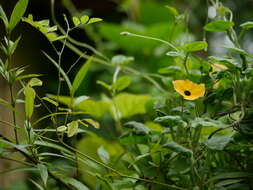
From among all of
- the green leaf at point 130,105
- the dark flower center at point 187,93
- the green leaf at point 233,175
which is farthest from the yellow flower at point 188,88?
the green leaf at point 130,105

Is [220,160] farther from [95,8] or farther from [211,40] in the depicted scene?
[211,40]

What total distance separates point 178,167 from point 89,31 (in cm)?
98

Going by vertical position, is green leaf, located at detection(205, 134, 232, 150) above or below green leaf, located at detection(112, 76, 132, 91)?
below

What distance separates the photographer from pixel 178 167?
19.6 inches

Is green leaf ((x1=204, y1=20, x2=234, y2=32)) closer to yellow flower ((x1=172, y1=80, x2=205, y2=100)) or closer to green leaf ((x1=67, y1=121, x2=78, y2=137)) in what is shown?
yellow flower ((x1=172, y1=80, x2=205, y2=100))

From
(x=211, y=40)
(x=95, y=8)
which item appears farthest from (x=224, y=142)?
(x=211, y=40)

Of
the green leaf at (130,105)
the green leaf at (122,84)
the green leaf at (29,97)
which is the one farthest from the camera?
the green leaf at (130,105)

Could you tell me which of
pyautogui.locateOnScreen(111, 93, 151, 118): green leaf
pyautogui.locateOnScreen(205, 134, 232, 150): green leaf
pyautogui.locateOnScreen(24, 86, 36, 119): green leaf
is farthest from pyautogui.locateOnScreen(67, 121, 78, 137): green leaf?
pyautogui.locateOnScreen(111, 93, 151, 118): green leaf

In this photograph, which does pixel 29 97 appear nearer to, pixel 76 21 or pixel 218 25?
pixel 76 21

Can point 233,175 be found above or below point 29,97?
below

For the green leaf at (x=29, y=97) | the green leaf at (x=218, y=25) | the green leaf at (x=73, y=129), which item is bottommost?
the green leaf at (x=73, y=129)

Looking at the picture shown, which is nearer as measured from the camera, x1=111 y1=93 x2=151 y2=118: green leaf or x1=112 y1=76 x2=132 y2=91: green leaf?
x1=112 y1=76 x2=132 y2=91: green leaf

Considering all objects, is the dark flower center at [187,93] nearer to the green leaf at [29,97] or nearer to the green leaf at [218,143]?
the green leaf at [218,143]

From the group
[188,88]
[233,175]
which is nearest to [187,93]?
[188,88]
